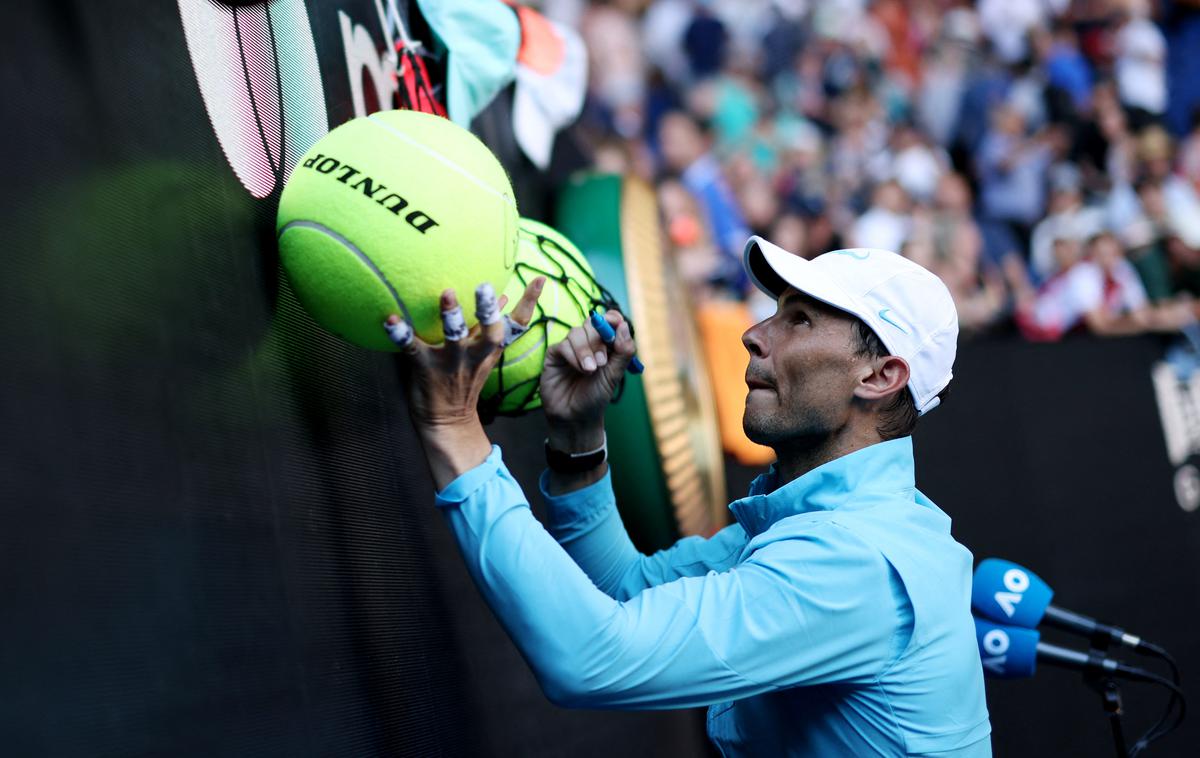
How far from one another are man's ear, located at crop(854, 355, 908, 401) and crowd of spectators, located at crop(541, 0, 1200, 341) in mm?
3035

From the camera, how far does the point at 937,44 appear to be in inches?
360

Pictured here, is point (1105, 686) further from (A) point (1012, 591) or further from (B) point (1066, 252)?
(B) point (1066, 252)

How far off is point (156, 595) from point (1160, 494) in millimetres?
5388

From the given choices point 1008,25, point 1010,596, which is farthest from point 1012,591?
point 1008,25

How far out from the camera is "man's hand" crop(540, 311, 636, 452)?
71.8 inches

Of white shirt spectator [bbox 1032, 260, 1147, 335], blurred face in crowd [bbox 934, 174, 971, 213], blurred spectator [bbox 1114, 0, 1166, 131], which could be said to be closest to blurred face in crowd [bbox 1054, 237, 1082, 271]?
white shirt spectator [bbox 1032, 260, 1147, 335]

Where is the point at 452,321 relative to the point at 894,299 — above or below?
above

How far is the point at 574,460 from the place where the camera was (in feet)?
6.68

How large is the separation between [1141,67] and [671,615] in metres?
9.41

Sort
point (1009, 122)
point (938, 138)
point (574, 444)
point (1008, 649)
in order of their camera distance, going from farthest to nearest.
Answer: point (938, 138)
point (1009, 122)
point (1008, 649)
point (574, 444)

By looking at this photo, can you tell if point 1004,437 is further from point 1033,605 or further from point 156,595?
point 156,595

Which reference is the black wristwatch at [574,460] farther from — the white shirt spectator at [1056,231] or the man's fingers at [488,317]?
the white shirt spectator at [1056,231]

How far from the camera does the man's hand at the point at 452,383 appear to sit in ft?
4.94

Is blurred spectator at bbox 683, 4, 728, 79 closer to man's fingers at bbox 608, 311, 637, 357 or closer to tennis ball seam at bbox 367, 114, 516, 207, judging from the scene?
man's fingers at bbox 608, 311, 637, 357
